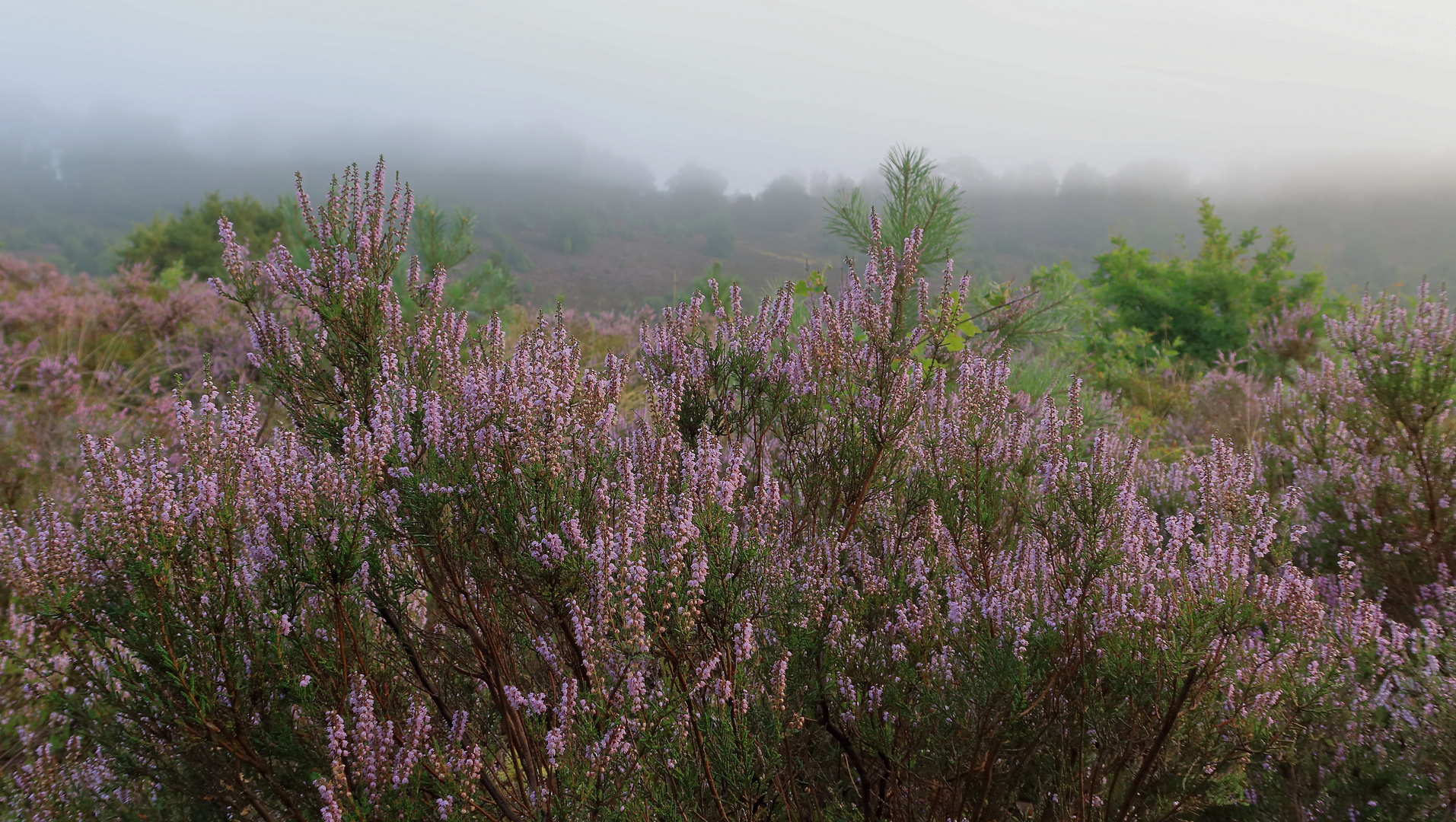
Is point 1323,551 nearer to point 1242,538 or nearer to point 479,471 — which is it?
point 1242,538

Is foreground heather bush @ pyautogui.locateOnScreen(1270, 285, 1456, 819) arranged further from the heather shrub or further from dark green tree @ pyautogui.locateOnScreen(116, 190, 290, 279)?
dark green tree @ pyautogui.locateOnScreen(116, 190, 290, 279)

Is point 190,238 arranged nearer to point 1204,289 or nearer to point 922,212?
point 922,212

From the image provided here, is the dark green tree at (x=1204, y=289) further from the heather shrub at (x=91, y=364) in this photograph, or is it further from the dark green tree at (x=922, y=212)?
the heather shrub at (x=91, y=364)

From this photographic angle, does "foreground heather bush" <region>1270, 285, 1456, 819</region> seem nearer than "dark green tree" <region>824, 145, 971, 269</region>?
Yes

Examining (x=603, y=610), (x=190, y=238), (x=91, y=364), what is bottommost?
(x=91, y=364)

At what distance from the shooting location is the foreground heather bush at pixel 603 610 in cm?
182

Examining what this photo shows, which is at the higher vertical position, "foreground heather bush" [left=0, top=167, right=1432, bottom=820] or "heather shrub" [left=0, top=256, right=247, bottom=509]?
"foreground heather bush" [left=0, top=167, right=1432, bottom=820]

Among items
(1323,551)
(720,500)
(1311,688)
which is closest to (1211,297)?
(1323,551)

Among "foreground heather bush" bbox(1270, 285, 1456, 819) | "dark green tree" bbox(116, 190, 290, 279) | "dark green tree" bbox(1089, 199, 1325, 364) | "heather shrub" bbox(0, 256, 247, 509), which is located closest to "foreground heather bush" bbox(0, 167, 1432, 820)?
"foreground heather bush" bbox(1270, 285, 1456, 819)

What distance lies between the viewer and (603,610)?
1775 millimetres

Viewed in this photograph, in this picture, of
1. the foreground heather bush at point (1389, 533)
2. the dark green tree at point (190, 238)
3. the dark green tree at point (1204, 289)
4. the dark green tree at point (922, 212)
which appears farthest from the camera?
the dark green tree at point (190, 238)

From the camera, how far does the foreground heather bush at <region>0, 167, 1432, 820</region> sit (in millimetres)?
1816

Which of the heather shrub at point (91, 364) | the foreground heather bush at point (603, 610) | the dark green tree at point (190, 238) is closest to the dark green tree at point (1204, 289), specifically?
the foreground heather bush at point (603, 610)

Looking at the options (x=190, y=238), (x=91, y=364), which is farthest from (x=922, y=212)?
(x=190, y=238)
